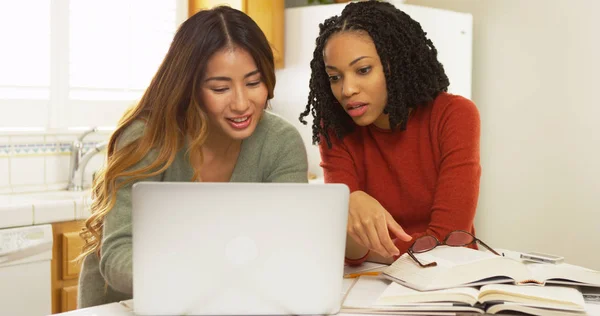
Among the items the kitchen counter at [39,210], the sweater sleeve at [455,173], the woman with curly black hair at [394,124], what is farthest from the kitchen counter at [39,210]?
the sweater sleeve at [455,173]

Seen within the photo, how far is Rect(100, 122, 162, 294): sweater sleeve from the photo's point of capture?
4.21ft

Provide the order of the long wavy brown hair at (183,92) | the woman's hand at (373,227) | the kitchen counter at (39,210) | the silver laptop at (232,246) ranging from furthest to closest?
the kitchen counter at (39,210) → the long wavy brown hair at (183,92) → the woman's hand at (373,227) → the silver laptop at (232,246)

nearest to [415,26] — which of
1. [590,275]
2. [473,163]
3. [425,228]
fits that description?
[473,163]

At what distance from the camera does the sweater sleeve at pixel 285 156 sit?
5.51ft

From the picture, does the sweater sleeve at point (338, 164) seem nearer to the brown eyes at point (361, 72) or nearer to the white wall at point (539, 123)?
the brown eyes at point (361, 72)

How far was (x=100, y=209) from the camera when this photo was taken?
1.52 m

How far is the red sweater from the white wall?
160cm

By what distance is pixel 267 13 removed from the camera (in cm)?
356

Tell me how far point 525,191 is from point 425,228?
70.4 inches

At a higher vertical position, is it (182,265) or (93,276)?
(182,265)

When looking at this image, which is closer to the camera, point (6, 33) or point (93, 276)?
point (93, 276)

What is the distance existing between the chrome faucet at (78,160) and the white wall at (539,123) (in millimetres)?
1856

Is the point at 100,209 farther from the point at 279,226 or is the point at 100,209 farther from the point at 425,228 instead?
the point at 425,228

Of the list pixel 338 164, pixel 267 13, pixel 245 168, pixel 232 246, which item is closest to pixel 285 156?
pixel 245 168
